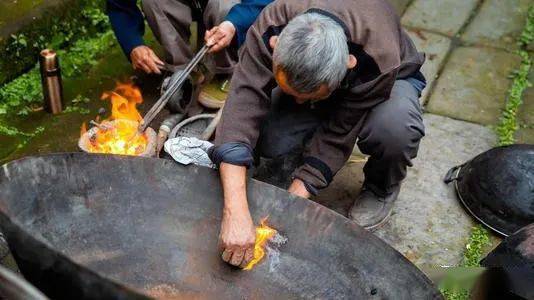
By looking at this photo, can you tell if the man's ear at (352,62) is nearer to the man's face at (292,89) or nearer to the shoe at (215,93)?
the man's face at (292,89)

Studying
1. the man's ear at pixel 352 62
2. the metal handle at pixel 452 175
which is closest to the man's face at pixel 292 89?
the man's ear at pixel 352 62

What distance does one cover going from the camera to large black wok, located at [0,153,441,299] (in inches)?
102

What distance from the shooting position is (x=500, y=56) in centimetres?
535

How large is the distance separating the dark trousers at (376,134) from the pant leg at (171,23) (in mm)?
949

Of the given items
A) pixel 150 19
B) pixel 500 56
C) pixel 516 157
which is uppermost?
pixel 150 19

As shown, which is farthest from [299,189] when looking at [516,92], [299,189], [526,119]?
[516,92]

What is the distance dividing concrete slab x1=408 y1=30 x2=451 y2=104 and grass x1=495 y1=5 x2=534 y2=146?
577mm

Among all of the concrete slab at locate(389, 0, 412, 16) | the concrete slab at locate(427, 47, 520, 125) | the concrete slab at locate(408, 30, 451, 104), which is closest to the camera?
the concrete slab at locate(427, 47, 520, 125)

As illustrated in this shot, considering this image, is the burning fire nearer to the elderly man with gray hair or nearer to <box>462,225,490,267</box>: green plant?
the elderly man with gray hair

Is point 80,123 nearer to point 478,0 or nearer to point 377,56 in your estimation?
point 377,56

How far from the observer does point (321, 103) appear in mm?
3445

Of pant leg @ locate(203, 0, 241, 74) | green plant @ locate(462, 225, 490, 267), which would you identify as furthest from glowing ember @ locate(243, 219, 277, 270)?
pant leg @ locate(203, 0, 241, 74)

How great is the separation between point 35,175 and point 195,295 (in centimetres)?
83

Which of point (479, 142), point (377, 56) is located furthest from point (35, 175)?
point (479, 142)
